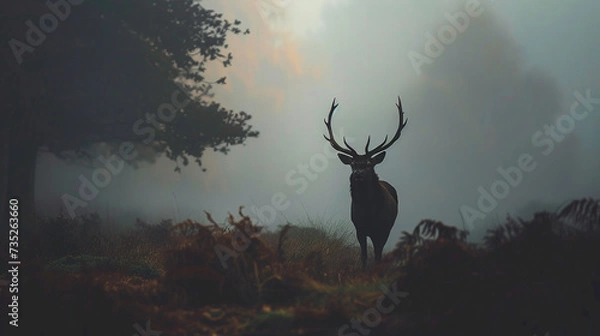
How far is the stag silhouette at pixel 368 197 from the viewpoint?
838 cm

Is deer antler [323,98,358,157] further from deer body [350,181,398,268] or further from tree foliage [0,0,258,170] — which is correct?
tree foliage [0,0,258,170]

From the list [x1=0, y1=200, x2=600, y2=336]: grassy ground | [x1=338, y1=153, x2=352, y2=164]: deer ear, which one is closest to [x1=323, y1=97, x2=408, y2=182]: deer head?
[x1=338, y1=153, x2=352, y2=164]: deer ear

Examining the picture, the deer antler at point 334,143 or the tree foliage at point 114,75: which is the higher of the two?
Answer: the tree foliage at point 114,75

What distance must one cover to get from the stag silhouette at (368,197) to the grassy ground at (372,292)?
113 inches

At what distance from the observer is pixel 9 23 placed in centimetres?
1717

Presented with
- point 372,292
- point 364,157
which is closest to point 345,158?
point 364,157

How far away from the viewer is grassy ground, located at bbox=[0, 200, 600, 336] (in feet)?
14.6

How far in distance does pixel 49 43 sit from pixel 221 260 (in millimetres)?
15076

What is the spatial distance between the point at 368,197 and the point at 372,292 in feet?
12.7

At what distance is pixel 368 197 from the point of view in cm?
861

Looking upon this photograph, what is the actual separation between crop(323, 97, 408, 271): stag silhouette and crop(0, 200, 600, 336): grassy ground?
2.88 m

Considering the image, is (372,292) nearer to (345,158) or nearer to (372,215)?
(372,215)

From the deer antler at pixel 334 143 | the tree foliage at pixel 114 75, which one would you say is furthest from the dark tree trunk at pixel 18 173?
the deer antler at pixel 334 143

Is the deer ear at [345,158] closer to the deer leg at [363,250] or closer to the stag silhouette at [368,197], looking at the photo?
the stag silhouette at [368,197]
